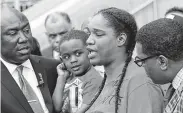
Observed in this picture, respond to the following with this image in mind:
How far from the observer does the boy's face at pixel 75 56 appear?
4.35 meters

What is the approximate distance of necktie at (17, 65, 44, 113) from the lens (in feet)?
12.7

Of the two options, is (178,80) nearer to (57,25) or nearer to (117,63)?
(117,63)

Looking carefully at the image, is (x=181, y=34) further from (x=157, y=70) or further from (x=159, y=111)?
(x=159, y=111)

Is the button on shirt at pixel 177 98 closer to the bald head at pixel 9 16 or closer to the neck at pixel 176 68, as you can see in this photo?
the neck at pixel 176 68

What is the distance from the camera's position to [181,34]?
10.6 feet

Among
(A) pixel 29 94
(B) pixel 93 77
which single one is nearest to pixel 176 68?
(B) pixel 93 77

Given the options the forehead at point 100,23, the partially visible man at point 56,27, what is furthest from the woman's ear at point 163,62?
the partially visible man at point 56,27

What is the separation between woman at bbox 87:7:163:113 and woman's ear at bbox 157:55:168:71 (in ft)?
0.37

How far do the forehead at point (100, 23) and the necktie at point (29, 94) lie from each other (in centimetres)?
81

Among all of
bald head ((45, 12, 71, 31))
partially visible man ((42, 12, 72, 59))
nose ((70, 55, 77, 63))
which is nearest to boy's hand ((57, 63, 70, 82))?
nose ((70, 55, 77, 63))

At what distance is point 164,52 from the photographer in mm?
3209

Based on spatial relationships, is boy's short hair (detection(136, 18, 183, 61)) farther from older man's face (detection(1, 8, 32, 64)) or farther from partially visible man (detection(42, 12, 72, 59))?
partially visible man (detection(42, 12, 72, 59))

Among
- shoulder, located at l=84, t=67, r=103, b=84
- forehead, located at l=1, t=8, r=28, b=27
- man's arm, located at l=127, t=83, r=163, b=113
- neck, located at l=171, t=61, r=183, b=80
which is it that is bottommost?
shoulder, located at l=84, t=67, r=103, b=84

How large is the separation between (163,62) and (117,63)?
328 millimetres
